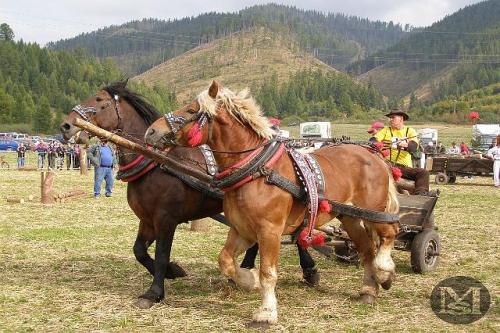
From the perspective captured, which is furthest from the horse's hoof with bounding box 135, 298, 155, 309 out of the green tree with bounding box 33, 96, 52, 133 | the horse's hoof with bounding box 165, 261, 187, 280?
the green tree with bounding box 33, 96, 52, 133

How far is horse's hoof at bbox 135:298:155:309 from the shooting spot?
246 inches

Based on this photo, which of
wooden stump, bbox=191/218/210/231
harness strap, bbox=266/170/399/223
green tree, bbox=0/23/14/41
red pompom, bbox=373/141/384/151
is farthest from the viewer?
green tree, bbox=0/23/14/41

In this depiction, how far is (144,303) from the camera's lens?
247 inches

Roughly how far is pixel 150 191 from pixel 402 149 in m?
3.93

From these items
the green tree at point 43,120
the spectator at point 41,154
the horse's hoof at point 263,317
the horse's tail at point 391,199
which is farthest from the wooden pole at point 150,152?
the green tree at point 43,120

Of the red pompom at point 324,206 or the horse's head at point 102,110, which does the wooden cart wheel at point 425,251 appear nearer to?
the red pompom at point 324,206

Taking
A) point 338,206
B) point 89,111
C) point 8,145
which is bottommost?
point 8,145

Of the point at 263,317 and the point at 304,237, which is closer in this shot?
the point at 263,317

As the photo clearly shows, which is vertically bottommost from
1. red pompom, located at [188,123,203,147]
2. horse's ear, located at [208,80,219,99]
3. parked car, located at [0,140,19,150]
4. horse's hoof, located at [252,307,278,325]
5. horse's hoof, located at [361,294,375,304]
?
parked car, located at [0,140,19,150]

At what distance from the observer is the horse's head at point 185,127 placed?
5.54m

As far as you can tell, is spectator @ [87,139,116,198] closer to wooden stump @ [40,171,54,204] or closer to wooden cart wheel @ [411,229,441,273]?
wooden stump @ [40,171,54,204]

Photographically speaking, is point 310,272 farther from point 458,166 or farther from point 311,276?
point 458,166

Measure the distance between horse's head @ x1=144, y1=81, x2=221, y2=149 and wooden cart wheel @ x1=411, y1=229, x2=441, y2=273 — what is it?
3.93 metres

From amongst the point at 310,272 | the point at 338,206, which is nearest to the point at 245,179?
the point at 338,206
